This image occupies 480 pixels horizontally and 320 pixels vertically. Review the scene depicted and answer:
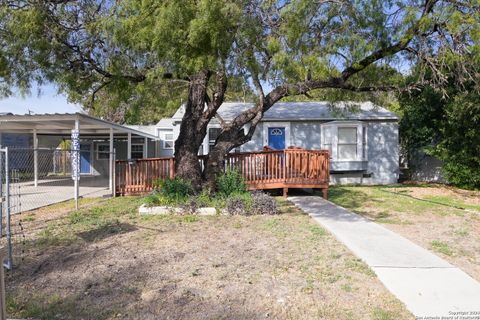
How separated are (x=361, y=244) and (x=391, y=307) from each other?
2.25 m

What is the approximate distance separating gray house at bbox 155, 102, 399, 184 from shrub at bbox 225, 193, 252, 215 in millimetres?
8078

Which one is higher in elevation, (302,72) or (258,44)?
(258,44)

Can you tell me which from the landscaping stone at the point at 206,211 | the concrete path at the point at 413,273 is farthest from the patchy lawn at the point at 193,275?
the landscaping stone at the point at 206,211

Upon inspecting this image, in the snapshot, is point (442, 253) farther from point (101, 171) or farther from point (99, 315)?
point (101, 171)

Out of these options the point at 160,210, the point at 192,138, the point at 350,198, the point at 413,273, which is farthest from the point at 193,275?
the point at 350,198

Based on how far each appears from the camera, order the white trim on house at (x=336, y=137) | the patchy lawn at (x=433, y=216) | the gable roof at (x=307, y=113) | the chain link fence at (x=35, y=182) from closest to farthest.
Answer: the chain link fence at (x=35, y=182), the patchy lawn at (x=433, y=216), the white trim on house at (x=336, y=137), the gable roof at (x=307, y=113)

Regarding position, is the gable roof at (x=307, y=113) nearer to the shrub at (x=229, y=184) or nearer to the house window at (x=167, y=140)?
the house window at (x=167, y=140)

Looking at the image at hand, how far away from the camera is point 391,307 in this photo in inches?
148

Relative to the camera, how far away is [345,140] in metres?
16.8

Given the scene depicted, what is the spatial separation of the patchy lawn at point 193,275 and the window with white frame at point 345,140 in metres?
9.96

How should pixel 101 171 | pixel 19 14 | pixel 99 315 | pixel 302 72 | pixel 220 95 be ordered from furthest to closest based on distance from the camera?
1. pixel 101 171
2. pixel 220 95
3. pixel 19 14
4. pixel 302 72
5. pixel 99 315

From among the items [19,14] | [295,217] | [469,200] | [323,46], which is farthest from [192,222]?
[469,200]

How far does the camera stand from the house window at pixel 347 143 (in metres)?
16.7

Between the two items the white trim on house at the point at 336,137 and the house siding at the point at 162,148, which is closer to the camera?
the white trim on house at the point at 336,137
